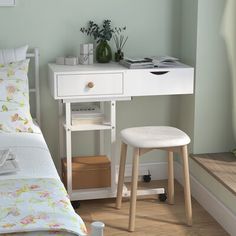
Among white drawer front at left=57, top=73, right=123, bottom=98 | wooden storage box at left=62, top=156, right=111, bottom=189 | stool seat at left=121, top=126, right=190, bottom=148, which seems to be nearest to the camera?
stool seat at left=121, top=126, right=190, bottom=148

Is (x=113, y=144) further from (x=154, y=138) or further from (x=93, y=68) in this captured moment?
(x=93, y=68)

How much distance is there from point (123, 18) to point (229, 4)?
725 mm

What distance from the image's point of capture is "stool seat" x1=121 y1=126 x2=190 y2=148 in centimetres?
328

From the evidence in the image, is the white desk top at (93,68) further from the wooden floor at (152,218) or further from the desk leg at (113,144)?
the wooden floor at (152,218)

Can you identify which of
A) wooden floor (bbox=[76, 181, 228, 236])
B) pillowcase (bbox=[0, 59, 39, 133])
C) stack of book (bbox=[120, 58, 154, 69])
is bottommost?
wooden floor (bbox=[76, 181, 228, 236])

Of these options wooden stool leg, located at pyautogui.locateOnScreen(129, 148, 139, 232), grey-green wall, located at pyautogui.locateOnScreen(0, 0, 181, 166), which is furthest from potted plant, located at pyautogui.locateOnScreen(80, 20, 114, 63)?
wooden stool leg, located at pyautogui.locateOnScreen(129, 148, 139, 232)

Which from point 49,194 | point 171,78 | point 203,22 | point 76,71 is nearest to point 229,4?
point 203,22

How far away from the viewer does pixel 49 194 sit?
2.28 metres

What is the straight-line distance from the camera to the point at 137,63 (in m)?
3.59

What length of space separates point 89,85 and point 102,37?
0.46 metres

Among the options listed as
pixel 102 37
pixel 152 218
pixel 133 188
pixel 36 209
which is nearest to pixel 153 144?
pixel 133 188

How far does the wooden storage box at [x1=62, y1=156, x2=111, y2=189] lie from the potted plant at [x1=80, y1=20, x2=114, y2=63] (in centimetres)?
70

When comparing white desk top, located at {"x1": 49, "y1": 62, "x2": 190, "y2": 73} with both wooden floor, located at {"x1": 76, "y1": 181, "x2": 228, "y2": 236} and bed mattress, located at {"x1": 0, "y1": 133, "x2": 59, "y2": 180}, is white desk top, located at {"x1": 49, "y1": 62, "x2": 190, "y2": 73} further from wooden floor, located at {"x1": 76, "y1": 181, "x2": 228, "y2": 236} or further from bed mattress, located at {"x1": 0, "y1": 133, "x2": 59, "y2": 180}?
wooden floor, located at {"x1": 76, "y1": 181, "x2": 228, "y2": 236}

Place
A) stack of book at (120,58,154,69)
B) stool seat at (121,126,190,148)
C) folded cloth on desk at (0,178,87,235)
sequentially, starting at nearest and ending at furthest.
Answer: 1. folded cloth on desk at (0,178,87,235)
2. stool seat at (121,126,190,148)
3. stack of book at (120,58,154,69)
